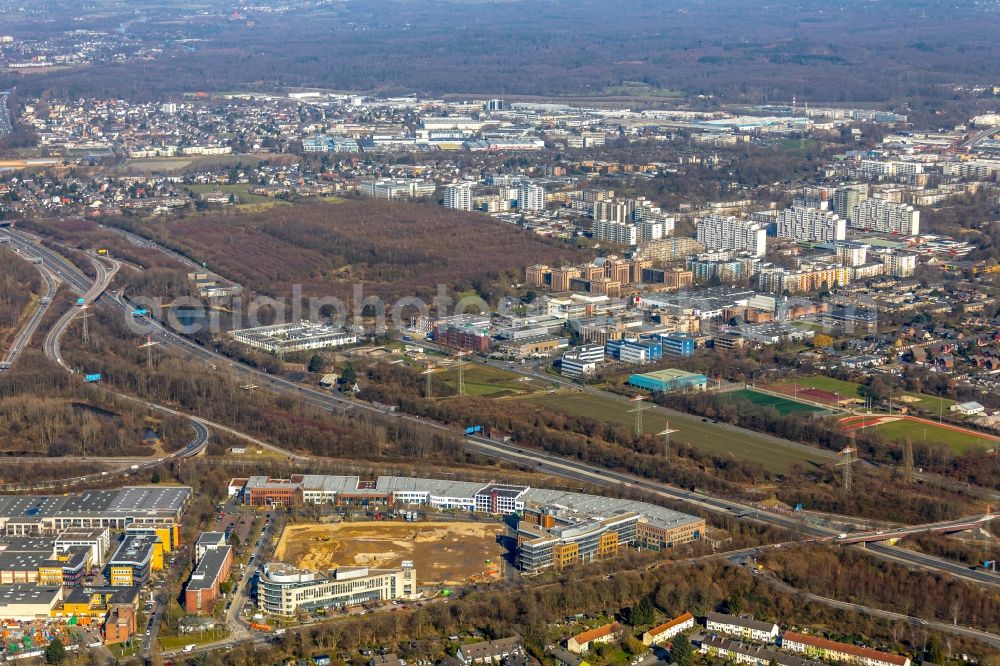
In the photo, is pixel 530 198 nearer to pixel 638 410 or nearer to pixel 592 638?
pixel 638 410

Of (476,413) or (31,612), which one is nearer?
(31,612)

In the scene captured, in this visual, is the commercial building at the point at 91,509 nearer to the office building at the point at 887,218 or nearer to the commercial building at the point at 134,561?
the commercial building at the point at 134,561

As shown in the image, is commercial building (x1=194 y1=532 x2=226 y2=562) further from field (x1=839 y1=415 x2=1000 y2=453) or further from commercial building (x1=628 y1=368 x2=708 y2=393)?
field (x1=839 y1=415 x2=1000 y2=453)

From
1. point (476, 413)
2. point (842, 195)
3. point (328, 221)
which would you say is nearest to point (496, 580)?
point (476, 413)

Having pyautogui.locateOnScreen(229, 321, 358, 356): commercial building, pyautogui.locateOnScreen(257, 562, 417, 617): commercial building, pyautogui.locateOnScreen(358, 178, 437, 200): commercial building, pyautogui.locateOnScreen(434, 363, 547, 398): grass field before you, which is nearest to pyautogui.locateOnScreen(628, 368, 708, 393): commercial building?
pyautogui.locateOnScreen(434, 363, 547, 398): grass field

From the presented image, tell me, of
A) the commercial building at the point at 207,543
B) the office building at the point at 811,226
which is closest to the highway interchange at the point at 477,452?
the commercial building at the point at 207,543

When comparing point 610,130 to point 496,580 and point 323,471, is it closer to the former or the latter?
point 323,471

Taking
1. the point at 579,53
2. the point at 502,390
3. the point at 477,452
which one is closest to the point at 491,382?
the point at 502,390
